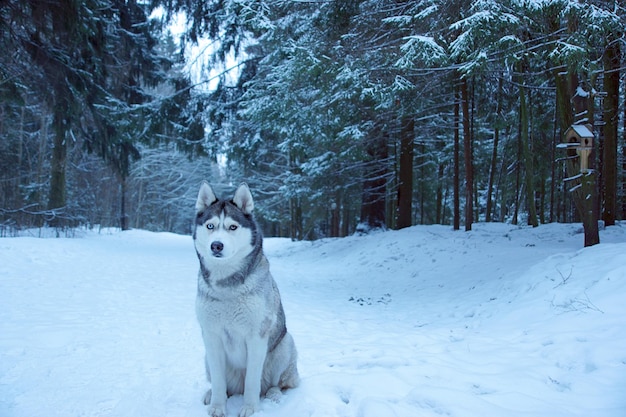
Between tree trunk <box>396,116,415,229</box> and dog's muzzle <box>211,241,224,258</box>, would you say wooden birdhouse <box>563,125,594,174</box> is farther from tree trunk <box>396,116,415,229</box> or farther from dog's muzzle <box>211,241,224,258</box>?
dog's muzzle <box>211,241,224,258</box>

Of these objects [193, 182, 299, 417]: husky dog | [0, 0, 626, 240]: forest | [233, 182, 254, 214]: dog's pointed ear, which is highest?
[0, 0, 626, 240]: forest

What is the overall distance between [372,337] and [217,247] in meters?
3.56

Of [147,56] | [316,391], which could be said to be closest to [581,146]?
[316,391]

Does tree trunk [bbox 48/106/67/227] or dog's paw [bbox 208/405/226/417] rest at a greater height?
tree trunk [bbox 48/106/67/227]

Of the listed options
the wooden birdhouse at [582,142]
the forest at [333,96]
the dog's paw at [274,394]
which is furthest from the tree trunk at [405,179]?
the dog's paw at [274,394]

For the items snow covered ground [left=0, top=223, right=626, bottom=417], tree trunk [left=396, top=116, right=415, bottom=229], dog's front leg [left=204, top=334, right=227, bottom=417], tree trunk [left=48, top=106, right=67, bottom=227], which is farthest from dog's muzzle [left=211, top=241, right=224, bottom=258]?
tree trunk [left=48, top=106, right=67, bottom=227]

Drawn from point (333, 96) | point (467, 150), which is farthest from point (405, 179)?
point (333, 96)

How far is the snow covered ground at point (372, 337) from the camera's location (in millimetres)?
3211

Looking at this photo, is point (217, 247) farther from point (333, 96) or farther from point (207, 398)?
point (333, 96)

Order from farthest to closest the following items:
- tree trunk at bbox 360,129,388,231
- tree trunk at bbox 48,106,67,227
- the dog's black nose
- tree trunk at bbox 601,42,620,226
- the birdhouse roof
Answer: tree trunk at bbox 48,106,67,227
tree trunk at bbox 360,129,388,231
tree trunk at bbox 601,42,620,226
the birdhouse roof
the dog's black nose

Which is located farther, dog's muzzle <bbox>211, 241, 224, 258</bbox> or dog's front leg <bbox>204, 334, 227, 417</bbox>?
dog's front leg <bbox>204, 334, 227, 417</bbox>

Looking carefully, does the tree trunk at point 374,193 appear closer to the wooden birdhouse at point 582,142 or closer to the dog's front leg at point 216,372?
the wooden birdhouse at point 582,142

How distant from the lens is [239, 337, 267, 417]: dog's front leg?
295 cm

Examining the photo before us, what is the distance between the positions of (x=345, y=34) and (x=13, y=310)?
8.72 m
